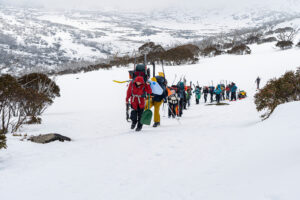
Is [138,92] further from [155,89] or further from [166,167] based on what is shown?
[166,167]

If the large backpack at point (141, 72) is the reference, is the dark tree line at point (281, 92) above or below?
below

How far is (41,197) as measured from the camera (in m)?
2.44

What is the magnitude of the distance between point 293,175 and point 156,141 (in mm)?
3209

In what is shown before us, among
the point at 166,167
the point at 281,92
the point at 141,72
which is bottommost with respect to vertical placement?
the point at 166,167

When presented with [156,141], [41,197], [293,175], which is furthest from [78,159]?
[293,175]

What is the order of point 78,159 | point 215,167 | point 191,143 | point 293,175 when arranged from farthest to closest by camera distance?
point 191,143 → point 78,159 → point 215,167 → point 293,175

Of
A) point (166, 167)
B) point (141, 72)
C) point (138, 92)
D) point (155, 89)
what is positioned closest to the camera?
point (166, 167)

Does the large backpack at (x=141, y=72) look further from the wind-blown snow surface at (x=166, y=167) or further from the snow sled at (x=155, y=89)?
the wind-blown snow surface at (x=166, y=167)

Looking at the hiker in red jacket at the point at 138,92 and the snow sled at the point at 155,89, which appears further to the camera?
the snow sled at the point at 155,89

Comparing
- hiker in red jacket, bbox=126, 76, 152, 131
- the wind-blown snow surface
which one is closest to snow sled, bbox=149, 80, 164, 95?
hiker in red jacket, bbox=126, 76, 152, 131

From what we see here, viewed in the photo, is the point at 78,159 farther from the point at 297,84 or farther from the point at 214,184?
the point at 297,84

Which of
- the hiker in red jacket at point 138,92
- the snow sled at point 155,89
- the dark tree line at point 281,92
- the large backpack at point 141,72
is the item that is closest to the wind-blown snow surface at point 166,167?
the hiker in red jacket at point 138,92

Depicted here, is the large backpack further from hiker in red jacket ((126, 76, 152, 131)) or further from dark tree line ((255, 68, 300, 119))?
dark tree line ((255, 68, 300, 119))

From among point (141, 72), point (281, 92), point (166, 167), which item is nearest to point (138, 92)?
point (141, 72)
